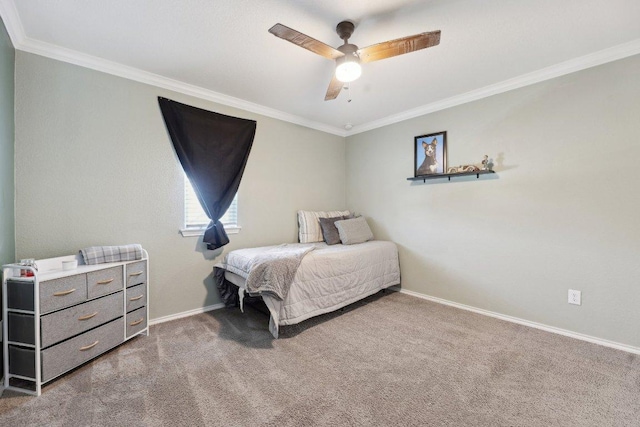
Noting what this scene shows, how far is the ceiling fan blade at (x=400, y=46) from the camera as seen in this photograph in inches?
66.2

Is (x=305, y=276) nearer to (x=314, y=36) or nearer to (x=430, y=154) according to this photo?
(x=314, y=36)

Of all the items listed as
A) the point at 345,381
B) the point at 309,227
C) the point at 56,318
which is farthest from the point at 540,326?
the point at 56,318

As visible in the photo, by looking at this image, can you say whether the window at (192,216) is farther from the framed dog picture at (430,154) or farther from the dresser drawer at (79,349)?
the framed dog picture at (430,154)

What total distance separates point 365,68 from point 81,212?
2803 millimetres

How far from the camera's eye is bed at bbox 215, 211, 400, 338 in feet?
7.55

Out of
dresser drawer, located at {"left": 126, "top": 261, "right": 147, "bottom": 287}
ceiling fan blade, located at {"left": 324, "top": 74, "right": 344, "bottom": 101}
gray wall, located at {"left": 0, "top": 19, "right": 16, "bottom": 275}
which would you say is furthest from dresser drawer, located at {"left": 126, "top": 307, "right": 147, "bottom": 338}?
ceiling fan blade, located at {"left": 324, "top": 74, "right": 344, "bottom": 101}

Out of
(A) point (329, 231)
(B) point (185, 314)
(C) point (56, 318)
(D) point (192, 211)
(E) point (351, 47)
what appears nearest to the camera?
(C) point (56, 318)

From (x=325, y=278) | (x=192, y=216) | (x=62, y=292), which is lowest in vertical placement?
(x=325, y=278)

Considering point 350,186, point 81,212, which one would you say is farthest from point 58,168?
point 350,186

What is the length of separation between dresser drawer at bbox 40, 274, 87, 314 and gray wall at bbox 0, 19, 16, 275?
0.41 meters

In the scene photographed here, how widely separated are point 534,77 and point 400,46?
172 centimetres

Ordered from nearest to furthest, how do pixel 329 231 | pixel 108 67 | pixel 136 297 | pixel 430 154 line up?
pixel 136 297 → pixel 108 67 → pixel 430 154 → pixel 329 231

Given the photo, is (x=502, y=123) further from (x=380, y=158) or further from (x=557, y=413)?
(x=557, y=413)

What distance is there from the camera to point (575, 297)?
2.41 meters
